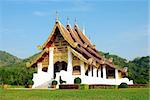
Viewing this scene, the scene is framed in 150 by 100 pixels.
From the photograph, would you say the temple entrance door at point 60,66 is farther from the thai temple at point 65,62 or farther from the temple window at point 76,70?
the temple window at point 76,70

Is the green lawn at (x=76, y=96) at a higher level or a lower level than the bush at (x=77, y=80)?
lower

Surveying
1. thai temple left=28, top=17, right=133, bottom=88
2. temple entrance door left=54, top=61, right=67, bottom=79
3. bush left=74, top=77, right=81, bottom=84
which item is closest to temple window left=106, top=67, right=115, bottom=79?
thai temple left=28, top=17, right=133, bottom=88

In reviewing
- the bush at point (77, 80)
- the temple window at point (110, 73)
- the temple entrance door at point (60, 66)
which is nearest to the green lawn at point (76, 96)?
the bush at point (77, 80)

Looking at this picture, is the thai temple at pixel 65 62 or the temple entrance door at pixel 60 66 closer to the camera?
the thai temple at pixel 65 62

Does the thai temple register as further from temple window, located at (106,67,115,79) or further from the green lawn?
the green lawn

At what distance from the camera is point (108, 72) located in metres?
37.4

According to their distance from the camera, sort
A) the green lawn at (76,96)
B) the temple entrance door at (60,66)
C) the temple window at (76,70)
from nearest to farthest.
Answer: the green lawn at (76,96), the temple window at (76,70), the temple entrance door at (60,66)

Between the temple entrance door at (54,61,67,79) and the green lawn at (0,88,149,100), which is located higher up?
the temple entrance door at (54,61,67,79)

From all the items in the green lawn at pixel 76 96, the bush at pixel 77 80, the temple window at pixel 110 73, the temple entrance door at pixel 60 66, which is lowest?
the green lawn at pixel 76 96

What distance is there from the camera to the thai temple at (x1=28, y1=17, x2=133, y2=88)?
102 ft

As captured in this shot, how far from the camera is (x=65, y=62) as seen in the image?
109 feet

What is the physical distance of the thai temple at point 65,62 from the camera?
3116 cm

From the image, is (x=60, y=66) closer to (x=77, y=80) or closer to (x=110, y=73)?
(x=77, y=80)

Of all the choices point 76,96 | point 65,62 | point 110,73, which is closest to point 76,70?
point 65,62
